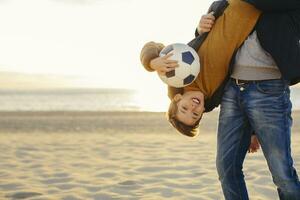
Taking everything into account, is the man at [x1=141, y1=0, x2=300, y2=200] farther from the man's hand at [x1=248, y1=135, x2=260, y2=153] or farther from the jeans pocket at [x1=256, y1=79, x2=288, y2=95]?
the man's hand at [x1=248, y1=135, x2=260, y2=153]

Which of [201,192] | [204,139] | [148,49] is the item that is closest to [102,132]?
[204,139]

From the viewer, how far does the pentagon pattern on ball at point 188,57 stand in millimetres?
3680

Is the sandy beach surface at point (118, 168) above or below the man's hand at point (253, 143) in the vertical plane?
below

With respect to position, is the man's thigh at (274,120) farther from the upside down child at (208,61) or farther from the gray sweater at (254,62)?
the upside down child at (208,61)

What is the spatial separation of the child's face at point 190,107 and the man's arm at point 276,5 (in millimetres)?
834

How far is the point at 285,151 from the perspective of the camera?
3488 mm

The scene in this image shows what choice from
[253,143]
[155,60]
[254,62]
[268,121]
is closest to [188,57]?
[155,60]

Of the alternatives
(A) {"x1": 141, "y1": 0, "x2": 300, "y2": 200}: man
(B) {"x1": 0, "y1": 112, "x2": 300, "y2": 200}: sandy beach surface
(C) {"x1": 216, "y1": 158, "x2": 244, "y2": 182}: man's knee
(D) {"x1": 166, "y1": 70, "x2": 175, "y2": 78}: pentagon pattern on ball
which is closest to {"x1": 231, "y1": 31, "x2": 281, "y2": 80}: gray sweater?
(A) {"x1": 141, "y1": 0, "x2": 300, "y2": 200}: man

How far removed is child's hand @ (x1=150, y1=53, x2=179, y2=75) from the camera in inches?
146

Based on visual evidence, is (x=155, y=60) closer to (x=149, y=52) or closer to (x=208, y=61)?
(x=149, y=52)

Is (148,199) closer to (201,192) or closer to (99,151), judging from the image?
(201,192)

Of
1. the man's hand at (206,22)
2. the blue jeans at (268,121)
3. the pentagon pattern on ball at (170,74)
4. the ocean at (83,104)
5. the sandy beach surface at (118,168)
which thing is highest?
the man's hand at (206,22)

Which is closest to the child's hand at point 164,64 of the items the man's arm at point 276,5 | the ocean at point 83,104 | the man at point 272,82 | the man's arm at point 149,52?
the man's arm at point 149,52

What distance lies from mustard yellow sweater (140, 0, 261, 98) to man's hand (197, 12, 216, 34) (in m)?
0.04
